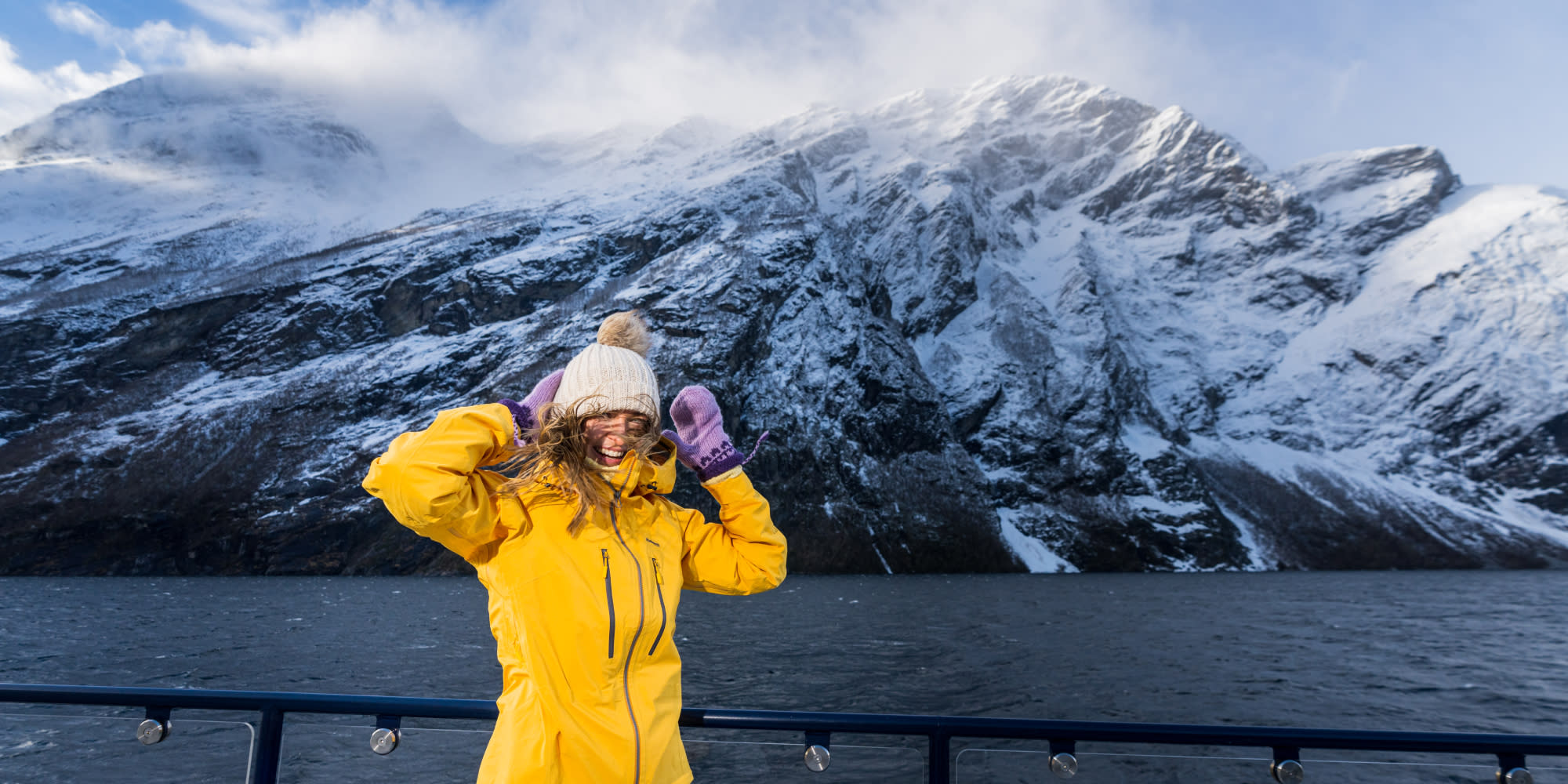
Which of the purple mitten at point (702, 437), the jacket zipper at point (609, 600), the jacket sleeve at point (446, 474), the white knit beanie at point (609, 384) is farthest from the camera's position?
the purple mitten at point (702, 437)

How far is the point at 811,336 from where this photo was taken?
113188mm

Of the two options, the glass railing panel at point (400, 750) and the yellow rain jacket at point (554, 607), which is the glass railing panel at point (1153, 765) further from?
the glass railing panel at point (400, 750)

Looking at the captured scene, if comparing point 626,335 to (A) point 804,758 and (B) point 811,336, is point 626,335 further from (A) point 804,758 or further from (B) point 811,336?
(B) point 811,336

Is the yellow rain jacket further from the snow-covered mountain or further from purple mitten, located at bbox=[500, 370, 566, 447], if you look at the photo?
the snow-covered mountain

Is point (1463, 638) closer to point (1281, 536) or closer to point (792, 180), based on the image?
point (1281, 536)

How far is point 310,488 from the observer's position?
90688 mm

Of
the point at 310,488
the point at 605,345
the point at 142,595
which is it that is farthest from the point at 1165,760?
the point at 310,488

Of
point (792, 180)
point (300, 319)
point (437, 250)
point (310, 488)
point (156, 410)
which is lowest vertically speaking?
point (310, 488)

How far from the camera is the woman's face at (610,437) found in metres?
2.81

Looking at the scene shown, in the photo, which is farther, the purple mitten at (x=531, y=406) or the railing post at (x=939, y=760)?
the railing post at (x=939, y=760)

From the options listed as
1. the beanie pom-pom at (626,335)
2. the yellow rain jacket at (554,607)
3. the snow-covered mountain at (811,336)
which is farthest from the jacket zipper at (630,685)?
the snow-covered mountain at (811,336)

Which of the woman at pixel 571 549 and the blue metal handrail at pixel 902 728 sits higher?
the woman at pixel 571 549

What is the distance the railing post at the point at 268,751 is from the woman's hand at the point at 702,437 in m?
2.12

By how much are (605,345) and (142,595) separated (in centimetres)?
7249
